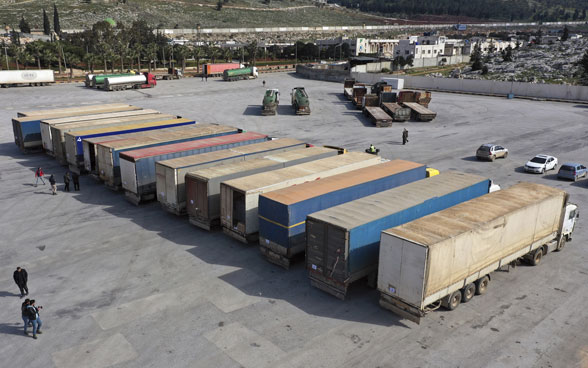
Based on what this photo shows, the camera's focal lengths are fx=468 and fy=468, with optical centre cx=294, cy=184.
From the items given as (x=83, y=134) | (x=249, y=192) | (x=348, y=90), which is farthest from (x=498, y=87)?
(x=249, y=192)

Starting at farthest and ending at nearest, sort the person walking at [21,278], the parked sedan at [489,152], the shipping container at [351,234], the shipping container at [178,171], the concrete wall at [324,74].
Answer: the concrete wall at [324,74], the parked sedan at [489,152], the shipping container at [178,171], the person walking at [21,278], the shipping container at [351,234]

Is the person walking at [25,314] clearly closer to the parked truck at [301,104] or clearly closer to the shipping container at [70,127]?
the shipping container at [70,127]

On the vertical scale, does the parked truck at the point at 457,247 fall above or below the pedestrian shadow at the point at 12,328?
above

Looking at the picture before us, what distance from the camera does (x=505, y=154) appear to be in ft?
134

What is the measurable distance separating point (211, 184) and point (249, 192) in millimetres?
2950

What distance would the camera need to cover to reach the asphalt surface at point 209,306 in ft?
49.3

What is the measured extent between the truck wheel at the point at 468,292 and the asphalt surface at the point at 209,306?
241 mm

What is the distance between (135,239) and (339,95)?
58033 mm

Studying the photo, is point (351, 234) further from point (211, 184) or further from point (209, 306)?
point (211, 184)

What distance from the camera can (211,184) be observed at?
2416 centimetres

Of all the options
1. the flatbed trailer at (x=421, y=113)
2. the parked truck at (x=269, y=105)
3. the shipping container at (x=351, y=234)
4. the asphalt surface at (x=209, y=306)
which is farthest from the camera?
the parked truck at (x=269, y=105)

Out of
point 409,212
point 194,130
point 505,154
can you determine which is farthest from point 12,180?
point 505,154

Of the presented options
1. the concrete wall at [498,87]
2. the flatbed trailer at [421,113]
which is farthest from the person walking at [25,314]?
the concrete wall at [498,87]

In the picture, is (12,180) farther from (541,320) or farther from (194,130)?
(541,320)
